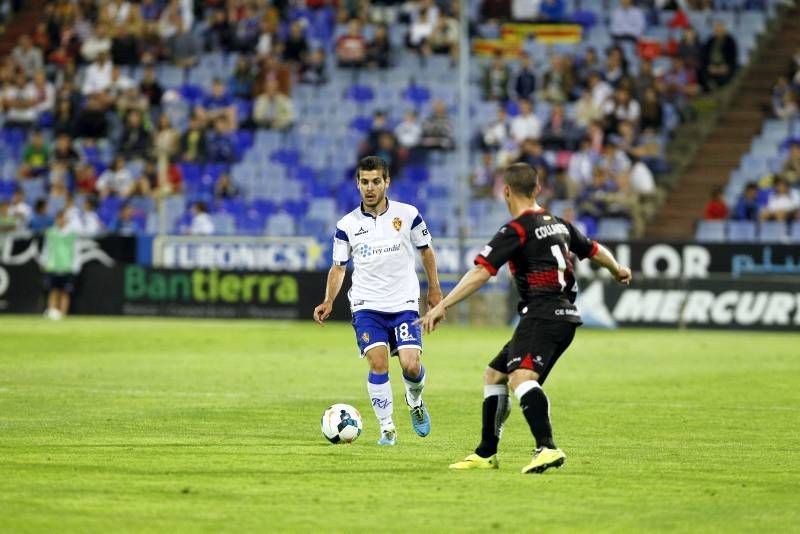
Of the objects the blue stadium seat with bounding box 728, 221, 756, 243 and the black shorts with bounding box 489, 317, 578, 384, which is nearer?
the black shorts with bounding box 489, 317, 578, 384

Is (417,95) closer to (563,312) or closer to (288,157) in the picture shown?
(288,157)

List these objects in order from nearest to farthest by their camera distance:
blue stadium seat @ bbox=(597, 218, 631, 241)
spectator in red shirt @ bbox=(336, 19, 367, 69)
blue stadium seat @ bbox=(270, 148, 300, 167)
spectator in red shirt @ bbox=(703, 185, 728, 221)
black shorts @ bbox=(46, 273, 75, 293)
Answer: spectator in red shirt @ bbox=(703, 185, 728, 221) < blue stadium seat @ bbox=(597, 218, 631, 241) < black shorts @ bbox=(46, 273, 75, 293) < blue stadium seat @ bbox=(270, 148, 300, 167) < spectator in red shirt @ bbox=(336, 19, 367, 69)

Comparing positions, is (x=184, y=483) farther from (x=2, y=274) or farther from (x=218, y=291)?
(x=2, y=274)

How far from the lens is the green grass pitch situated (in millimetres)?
8412

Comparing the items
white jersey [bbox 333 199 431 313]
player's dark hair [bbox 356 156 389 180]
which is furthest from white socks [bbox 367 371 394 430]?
player's dark hair [bbox 356 156 389 180]

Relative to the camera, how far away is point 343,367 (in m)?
19.7

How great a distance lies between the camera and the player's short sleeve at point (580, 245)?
402 inches

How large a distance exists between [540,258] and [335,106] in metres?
24.8

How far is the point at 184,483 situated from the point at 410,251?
3.44 m

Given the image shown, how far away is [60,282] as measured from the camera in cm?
3059

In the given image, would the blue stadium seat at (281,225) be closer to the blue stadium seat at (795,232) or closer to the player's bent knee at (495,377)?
the blue stadium seat at (795,232)

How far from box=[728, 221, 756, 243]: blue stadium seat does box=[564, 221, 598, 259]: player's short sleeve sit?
19.1m

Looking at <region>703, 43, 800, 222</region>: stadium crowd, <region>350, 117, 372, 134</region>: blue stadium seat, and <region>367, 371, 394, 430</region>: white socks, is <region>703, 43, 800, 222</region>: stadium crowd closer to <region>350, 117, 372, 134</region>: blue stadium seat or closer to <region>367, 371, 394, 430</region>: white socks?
<region>350, 117, 372, 134</region>: blue stadium seat

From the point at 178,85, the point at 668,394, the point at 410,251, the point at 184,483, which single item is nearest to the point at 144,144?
the point at 178,85
